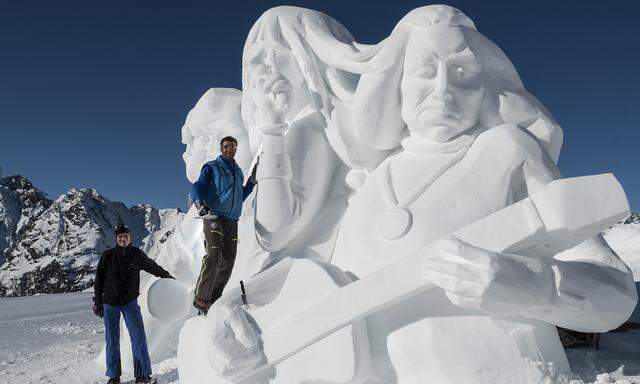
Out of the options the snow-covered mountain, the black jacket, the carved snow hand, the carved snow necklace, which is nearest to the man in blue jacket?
the carved snow necklace

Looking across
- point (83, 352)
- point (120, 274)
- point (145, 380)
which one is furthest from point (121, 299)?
point (83, 352)

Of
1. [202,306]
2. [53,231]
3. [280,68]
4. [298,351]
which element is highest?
[280,68]

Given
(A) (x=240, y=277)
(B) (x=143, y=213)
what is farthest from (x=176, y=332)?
(B) (x=143, y=213)

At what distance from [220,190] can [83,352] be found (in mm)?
2588

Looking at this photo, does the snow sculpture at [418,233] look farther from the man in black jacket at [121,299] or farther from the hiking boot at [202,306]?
the man in black jacket at [121,299]

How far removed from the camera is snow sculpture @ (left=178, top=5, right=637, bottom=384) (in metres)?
1.74

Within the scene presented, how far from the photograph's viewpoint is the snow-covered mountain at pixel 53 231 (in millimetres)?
62000

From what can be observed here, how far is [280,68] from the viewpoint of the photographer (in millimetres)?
2998

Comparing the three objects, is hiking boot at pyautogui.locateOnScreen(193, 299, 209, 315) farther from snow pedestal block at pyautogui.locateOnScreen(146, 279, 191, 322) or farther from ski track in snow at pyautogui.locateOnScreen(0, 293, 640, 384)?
ski track in snow at pyautogui.locateOnScreen(0, 293, 640, 384)

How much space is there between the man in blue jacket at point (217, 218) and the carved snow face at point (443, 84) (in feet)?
3.30

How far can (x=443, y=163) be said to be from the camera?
7.30 feet

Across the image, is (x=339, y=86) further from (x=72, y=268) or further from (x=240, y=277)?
(x=72, y=268)

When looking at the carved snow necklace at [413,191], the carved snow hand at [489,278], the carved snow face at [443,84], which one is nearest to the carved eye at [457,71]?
the carved snow face at [443,84]

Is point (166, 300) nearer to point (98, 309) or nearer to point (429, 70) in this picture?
point (98, 309)
